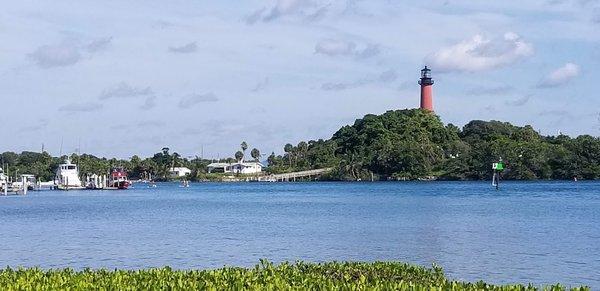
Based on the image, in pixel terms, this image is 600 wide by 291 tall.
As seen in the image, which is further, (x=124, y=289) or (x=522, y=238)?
(x=522, y=238)

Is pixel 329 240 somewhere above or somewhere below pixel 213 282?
below

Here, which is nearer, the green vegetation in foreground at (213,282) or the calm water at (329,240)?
the green vegetation in foreground at (213,282)

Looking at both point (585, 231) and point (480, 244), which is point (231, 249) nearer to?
point (480, 244)

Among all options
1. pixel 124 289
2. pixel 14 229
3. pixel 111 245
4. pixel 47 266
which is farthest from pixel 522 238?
pixel 124 289

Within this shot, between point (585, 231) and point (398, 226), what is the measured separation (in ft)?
45.8

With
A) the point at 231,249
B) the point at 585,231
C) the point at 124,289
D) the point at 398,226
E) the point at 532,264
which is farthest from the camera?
the point at 398,226

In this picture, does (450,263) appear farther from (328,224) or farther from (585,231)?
(328,224)

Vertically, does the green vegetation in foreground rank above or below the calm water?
above

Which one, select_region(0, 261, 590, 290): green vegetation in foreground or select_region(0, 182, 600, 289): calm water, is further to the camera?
select_region(0, 182, 600, 289): calm water

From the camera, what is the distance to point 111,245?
2149 inches

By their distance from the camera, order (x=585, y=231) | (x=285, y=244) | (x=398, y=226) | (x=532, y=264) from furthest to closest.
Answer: (x=398, y=226)
(x=585, y=231)
(x=285, y=244)
(x=532, y=264)

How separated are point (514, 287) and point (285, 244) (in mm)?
37647

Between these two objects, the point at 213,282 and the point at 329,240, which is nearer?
the point at 213,282

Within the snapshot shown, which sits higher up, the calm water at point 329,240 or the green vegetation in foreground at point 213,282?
the green vegetation in foreground at point 213,282
